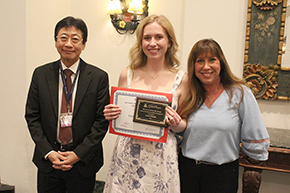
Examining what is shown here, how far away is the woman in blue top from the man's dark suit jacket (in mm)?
628

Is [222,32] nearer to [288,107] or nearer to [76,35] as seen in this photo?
[288,107]

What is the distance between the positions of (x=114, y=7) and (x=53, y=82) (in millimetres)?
1464

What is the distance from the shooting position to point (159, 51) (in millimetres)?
1645

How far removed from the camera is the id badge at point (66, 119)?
1588 millimetres

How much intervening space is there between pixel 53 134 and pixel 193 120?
0.97m

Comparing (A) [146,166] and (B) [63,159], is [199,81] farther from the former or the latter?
(B) [63,159]

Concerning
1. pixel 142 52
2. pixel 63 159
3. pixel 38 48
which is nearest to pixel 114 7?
pixel 38 48

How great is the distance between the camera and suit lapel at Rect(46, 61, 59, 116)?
1599 millimetres

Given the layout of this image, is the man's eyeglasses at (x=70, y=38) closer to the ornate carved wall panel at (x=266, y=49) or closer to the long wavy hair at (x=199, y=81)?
the long wavy hair at (x=199, y=81)

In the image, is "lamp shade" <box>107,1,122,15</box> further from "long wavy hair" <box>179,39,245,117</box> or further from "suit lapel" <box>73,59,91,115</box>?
"long wavy hair" <box>179,39,245,117</box>

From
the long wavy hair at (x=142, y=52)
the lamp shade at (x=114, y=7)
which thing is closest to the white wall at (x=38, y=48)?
the lamp shade at (x=114, y=7)

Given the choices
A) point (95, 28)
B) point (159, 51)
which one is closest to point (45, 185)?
point (159, 51)

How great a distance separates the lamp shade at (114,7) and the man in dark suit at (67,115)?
1.19 meters

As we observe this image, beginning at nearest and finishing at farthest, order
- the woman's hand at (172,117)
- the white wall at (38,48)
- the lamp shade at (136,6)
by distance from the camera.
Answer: the woman's hand at (172,117) → the white wall at (38,48) → the lamp shade at (136,6)
